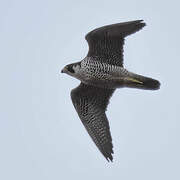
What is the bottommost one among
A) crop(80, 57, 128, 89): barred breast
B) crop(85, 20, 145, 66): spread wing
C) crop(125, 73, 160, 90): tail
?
crop(125, 73, 160, 90): tail

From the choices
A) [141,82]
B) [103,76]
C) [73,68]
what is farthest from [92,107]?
[141,82]

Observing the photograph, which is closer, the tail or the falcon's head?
the tail

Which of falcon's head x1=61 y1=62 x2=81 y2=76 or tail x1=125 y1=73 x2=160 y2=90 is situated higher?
falcon's head x1=61 y1=62 x2=81 y2=76

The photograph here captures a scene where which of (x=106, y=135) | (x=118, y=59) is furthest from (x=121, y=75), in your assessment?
(x=106, y=135)


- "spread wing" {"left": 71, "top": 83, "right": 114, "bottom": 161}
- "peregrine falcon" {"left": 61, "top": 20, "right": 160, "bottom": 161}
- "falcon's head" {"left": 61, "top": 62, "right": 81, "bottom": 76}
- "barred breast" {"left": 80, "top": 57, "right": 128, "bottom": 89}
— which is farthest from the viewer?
"spread wing" {"left": 71, "top": 83, "right": 114, "bottom": 161}

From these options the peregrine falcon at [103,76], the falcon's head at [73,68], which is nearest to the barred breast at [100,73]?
the peregrine falcon at [103,76]

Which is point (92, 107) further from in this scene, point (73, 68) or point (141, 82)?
point (141, 82)

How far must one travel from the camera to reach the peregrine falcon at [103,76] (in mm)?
13250

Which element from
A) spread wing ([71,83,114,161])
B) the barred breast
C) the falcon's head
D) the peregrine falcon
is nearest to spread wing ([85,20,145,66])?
the peregrine falcon

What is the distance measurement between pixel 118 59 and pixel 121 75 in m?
0.48

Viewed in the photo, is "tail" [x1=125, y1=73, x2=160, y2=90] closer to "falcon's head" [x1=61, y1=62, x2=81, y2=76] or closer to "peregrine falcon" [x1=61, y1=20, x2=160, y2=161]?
"peregrine falcon" [x1=61, y1=20, x2=160, y2=161]

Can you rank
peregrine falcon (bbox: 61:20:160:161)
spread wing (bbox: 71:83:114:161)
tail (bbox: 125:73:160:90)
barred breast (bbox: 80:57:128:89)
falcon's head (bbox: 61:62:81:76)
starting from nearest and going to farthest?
1. tail (bbox: 125:73:160:90)
2. peregrine falcon (bbox: 61:20:160:161)
3. barred breast (bbox: 80:57:128:89)
4. falcon's head (bbox: 61:62:81:76)
5. spread wing (bbox: 71:83:114:161)

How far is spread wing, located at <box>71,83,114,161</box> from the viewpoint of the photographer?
13.9m

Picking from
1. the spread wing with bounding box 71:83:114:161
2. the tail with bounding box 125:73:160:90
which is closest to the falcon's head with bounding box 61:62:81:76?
the spread wing with bounding box 71:83:114:161
